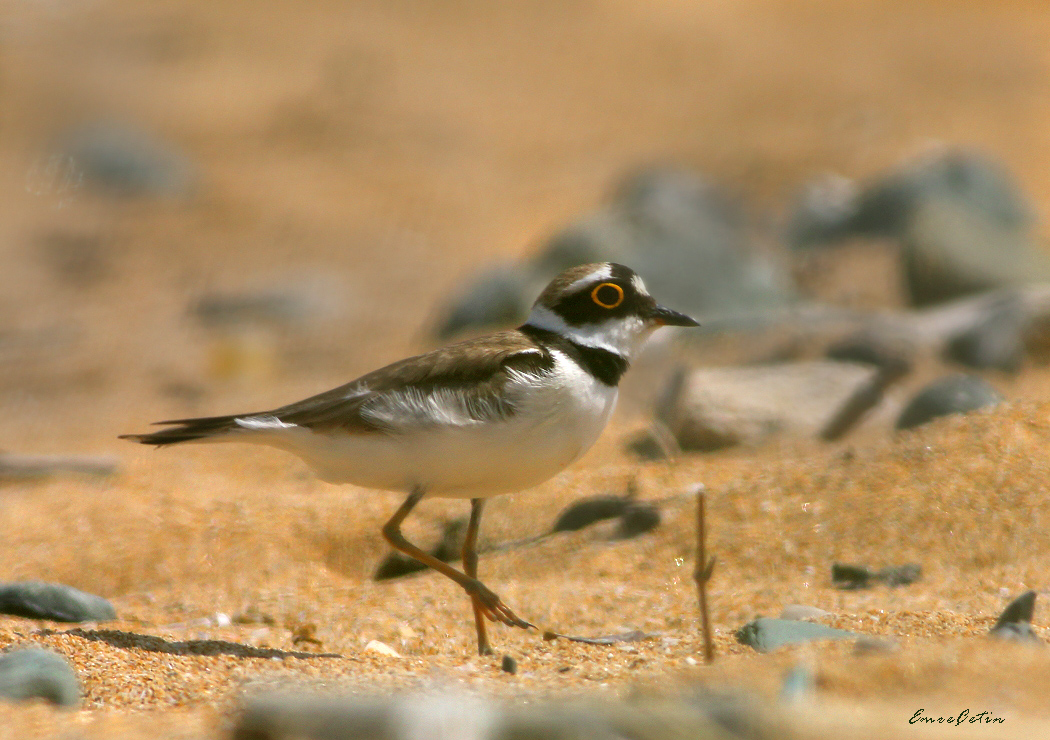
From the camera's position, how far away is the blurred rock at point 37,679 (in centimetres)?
285

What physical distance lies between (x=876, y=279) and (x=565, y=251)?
2179 mm

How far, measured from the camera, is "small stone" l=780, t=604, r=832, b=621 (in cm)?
359

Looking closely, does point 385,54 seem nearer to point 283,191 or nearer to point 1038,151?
point 283,191

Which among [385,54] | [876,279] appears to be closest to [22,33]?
[385,54]

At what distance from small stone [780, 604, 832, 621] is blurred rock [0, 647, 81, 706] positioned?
6.61 ft

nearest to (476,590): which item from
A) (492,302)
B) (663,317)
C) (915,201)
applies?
(663,317)

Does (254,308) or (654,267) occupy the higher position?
(654,267)

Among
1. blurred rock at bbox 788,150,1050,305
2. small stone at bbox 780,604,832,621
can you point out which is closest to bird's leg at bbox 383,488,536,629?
small stone at bbox 780,604,832,621

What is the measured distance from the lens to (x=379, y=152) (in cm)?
1265

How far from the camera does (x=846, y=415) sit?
226 inches

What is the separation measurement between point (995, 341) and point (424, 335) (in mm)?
4040

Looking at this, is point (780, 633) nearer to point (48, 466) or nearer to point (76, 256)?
point (48, 466)

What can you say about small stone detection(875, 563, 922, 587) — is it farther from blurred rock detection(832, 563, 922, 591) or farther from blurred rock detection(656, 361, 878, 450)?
blurred rock detection(656, 361, 878, 450)

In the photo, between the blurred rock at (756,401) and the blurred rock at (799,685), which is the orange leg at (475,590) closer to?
the blurred rock at (799,685)
